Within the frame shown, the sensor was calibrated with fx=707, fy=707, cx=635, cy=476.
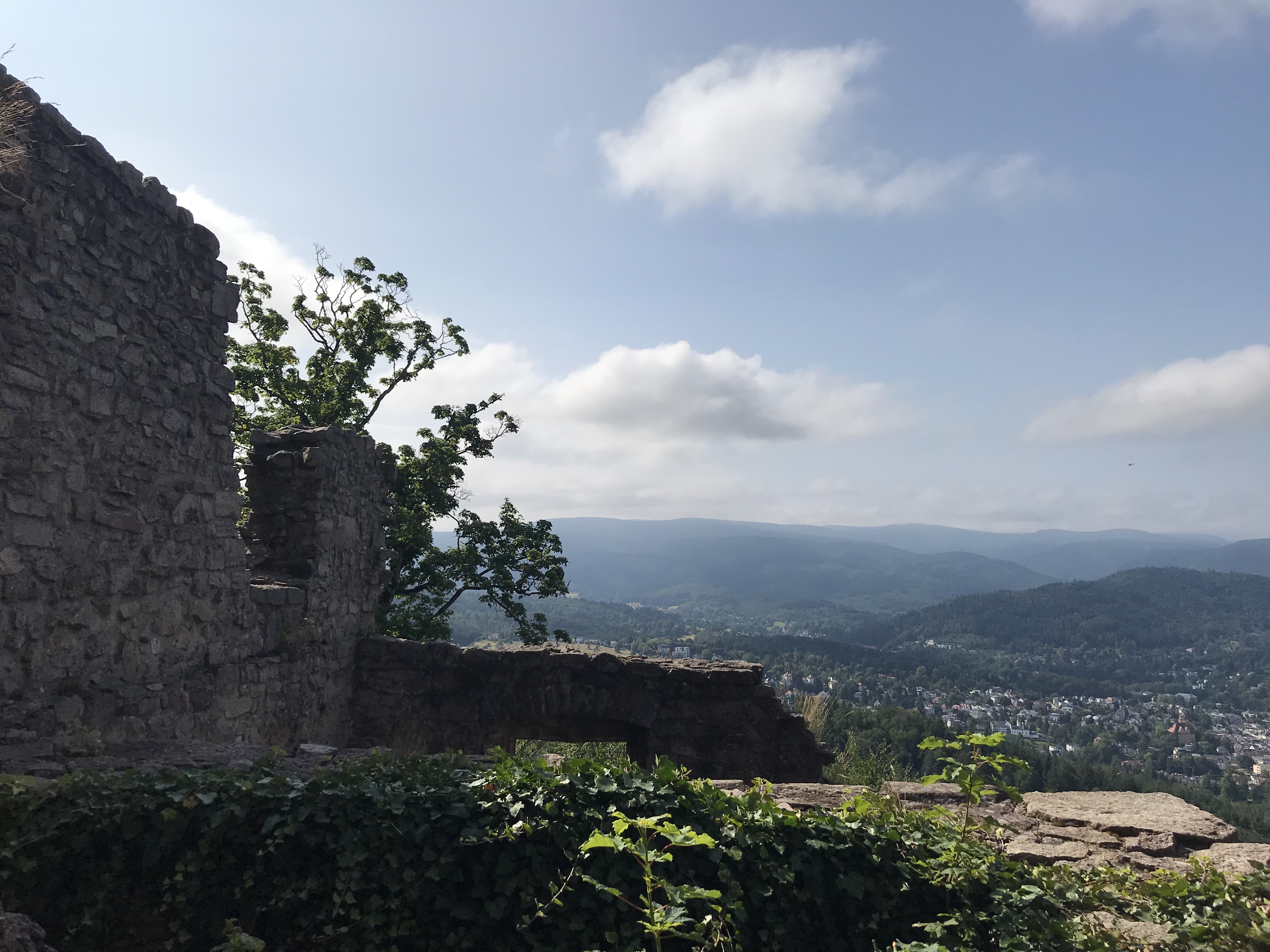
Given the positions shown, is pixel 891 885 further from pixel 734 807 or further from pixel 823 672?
pixel 823 672

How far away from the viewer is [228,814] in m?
2.90

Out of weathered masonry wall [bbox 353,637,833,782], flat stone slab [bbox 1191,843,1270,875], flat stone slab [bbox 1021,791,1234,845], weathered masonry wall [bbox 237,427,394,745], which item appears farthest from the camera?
weathered masonry wall [bbox 353,637,833,782]

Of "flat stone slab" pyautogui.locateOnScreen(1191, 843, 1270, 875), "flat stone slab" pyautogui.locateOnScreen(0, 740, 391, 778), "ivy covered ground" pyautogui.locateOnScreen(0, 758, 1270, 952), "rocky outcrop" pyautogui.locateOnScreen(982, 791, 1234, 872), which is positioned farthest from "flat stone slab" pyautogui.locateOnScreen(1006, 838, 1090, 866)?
"flat stone slab" pyautogui.locateOnScreen(0, 740, 391, 778)

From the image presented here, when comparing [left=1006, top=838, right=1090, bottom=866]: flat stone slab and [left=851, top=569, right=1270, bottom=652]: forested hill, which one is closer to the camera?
[left=1006, top=838, right=1090, bottom=866]: flat stone slab

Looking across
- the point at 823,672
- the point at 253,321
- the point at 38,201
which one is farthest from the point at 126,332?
the point at 823,672

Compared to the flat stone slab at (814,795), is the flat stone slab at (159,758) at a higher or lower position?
higher

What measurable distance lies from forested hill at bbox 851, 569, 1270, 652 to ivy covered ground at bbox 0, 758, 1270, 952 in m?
142

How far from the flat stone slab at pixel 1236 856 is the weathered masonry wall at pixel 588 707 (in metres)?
4.26

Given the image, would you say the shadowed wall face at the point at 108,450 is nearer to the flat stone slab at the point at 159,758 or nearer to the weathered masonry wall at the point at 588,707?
the flat stone slab at the point at 159,758

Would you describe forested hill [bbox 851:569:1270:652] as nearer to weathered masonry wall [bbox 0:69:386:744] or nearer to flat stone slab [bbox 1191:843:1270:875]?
flat stone slab [bbox 1191:843:1270:875]

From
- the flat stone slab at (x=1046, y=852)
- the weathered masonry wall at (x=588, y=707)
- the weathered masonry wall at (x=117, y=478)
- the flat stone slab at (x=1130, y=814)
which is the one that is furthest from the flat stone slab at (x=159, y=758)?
the flat stone slab at (x=1130, y=814)

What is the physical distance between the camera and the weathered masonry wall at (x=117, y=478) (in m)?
4.36

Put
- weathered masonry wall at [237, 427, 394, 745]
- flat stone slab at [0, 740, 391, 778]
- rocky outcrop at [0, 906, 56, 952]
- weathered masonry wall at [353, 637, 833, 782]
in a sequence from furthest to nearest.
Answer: weathered masonry wall at [353, 637, 833, 782]
weathered masonry wall at [237, 427, 394, 745]
flat stone slab at [0, 740, 391, 778]
rocky outcrop at [0, 906, 56, 952]

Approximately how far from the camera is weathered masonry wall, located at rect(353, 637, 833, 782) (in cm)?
773
